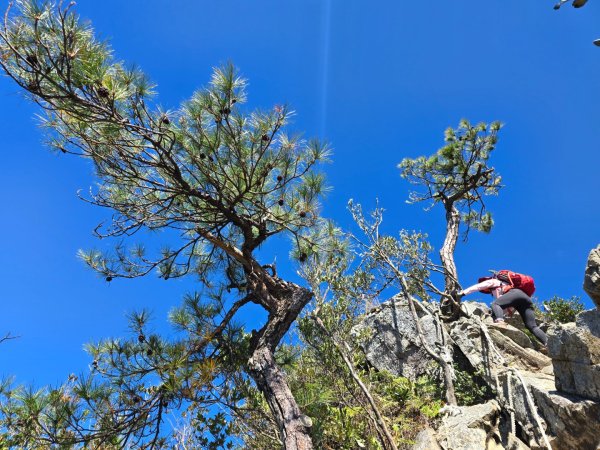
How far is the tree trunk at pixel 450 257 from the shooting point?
370 inches

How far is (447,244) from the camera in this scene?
11.2 metres

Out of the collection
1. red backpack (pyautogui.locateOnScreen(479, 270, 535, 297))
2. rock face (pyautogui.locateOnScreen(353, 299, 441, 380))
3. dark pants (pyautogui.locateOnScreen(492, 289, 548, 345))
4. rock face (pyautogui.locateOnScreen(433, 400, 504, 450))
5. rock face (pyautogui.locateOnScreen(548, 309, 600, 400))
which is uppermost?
red backpack (pyautogui.locateOnScreen(479, 270, 535, 297))

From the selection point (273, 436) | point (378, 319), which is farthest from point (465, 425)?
point (378, 319)

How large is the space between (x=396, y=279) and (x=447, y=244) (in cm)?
305

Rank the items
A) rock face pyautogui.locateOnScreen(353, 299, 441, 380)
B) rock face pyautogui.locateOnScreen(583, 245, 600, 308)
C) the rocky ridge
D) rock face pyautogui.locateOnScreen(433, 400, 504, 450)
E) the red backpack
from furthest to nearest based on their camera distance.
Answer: the red backpack → rock face pyautogui.locateOnScreen(353, 299, 441, 380) → rock face pyautogui.locateOnScreen(433, 400, 504, 450) → the rocky ridge → rock face pyautogui.locateOnScreen(583, 245, 600, 308)

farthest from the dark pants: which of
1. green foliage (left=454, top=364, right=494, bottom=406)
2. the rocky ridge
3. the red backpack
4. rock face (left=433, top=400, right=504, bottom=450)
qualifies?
rock face (left=433, top=400, right=504, bottom=450)

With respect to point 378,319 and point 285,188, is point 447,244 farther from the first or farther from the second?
point 285,188

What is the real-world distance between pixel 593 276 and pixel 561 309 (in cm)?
958

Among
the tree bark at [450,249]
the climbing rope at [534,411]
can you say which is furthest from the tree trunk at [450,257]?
the climbing rope at [534,411]

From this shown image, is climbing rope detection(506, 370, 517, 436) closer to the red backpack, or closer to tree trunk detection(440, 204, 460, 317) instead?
tree trunk detection(440, 204, 460, 317)

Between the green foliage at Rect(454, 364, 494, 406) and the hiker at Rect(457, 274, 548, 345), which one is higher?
the hiker at Rect(457, 274, 548, 345)

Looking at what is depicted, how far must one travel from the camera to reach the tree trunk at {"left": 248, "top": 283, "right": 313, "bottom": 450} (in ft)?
12.3

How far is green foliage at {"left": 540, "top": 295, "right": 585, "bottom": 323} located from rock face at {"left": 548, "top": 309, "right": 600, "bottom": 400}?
6214 millimetres

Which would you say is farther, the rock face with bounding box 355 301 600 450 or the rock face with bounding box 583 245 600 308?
the rock face with bounding box 355 301 600 450
